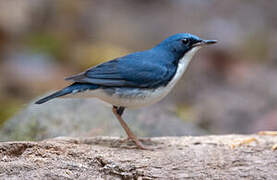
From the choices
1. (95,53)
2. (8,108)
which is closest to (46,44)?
(95,53)

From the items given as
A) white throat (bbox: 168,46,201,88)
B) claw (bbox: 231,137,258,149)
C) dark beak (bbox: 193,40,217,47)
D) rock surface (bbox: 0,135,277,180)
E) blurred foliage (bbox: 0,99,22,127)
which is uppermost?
dark beak (bbox: 193,40,217,47)

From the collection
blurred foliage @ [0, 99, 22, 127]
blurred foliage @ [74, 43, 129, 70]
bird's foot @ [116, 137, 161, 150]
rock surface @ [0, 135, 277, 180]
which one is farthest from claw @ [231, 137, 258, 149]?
blurred foliage @ [74, 43, 129, 70]

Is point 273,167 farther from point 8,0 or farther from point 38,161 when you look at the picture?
point 8,0

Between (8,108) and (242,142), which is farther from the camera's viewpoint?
(8,108)

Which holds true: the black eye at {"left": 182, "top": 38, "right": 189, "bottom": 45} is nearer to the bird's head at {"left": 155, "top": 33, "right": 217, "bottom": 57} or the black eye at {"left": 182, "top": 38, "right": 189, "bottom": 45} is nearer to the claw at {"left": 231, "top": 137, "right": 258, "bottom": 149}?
the bird's head at {"left": 155, "top": 33, "right": 217, "bottom": 57}

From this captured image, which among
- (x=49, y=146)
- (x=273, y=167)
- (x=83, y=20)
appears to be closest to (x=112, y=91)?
→ (x=49, y=146)

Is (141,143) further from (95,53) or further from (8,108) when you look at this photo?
(95,53)
